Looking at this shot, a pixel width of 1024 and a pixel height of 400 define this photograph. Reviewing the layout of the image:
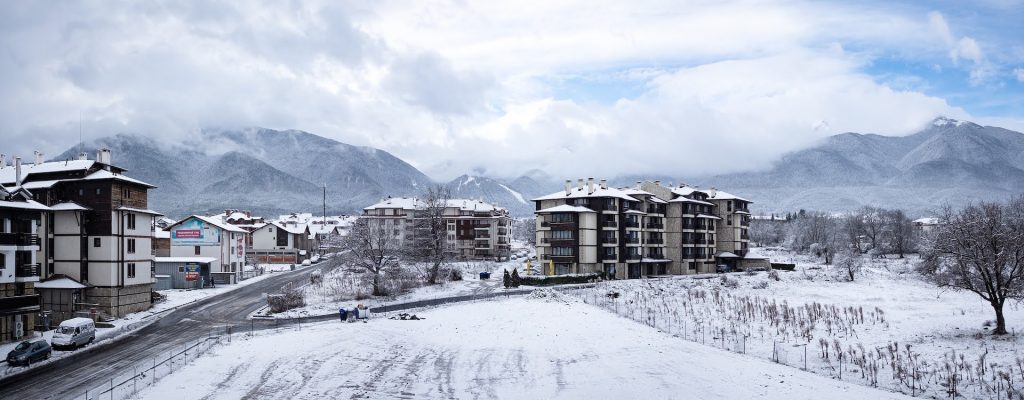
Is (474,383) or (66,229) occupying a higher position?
(66,229)

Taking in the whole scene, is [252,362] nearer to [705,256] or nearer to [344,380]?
[344,380]

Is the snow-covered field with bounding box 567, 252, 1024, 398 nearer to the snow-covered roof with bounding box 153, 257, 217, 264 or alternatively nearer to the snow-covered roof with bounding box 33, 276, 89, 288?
the snow-covered roof with bounding box 33, 276, 89, 288

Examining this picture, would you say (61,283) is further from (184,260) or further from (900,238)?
(900,238)

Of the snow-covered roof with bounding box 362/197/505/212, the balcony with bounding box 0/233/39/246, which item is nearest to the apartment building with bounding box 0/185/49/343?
the balcony with bounding box 0/233/39/246

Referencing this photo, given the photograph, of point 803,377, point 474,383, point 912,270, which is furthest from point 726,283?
point 474,383

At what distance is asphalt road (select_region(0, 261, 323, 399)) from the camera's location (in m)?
32.3

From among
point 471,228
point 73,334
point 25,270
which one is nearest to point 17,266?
point 25,270

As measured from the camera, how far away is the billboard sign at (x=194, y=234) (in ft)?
289

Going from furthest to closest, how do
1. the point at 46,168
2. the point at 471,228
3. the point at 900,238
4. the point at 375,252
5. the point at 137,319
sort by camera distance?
the point at 900,238 → the point at 471,228 → the point at 375,252 → the point at 46,168 → the point at 137,319

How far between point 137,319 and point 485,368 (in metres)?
34.6

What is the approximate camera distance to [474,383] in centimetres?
3359

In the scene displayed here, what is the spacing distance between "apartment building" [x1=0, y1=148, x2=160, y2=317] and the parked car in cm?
1732

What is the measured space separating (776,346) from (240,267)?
251ft

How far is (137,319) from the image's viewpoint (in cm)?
5512
